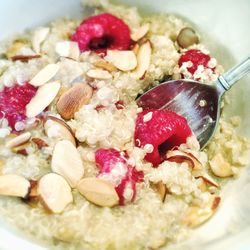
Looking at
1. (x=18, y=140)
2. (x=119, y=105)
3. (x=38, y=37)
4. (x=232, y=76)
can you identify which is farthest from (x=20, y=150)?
(x=232, y=76)

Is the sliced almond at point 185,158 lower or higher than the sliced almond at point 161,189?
higher

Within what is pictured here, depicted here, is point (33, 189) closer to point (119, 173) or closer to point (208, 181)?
point (119, 173)

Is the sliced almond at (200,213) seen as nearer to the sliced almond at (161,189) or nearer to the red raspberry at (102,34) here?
the sliced almond at (161,189)

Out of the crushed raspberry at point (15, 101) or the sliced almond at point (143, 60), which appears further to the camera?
the sliced almond at point (143, 60)

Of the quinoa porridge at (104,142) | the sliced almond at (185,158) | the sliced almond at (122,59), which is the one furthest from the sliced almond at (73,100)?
the sliced almond at (185,158)

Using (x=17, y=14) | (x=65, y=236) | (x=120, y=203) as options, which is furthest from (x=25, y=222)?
(x=17, y=14)

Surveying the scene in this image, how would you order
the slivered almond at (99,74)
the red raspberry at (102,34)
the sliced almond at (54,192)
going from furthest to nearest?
the red raspberry at (102,34), the slivered almond at (99,74), the sliced almond at (54,192)
